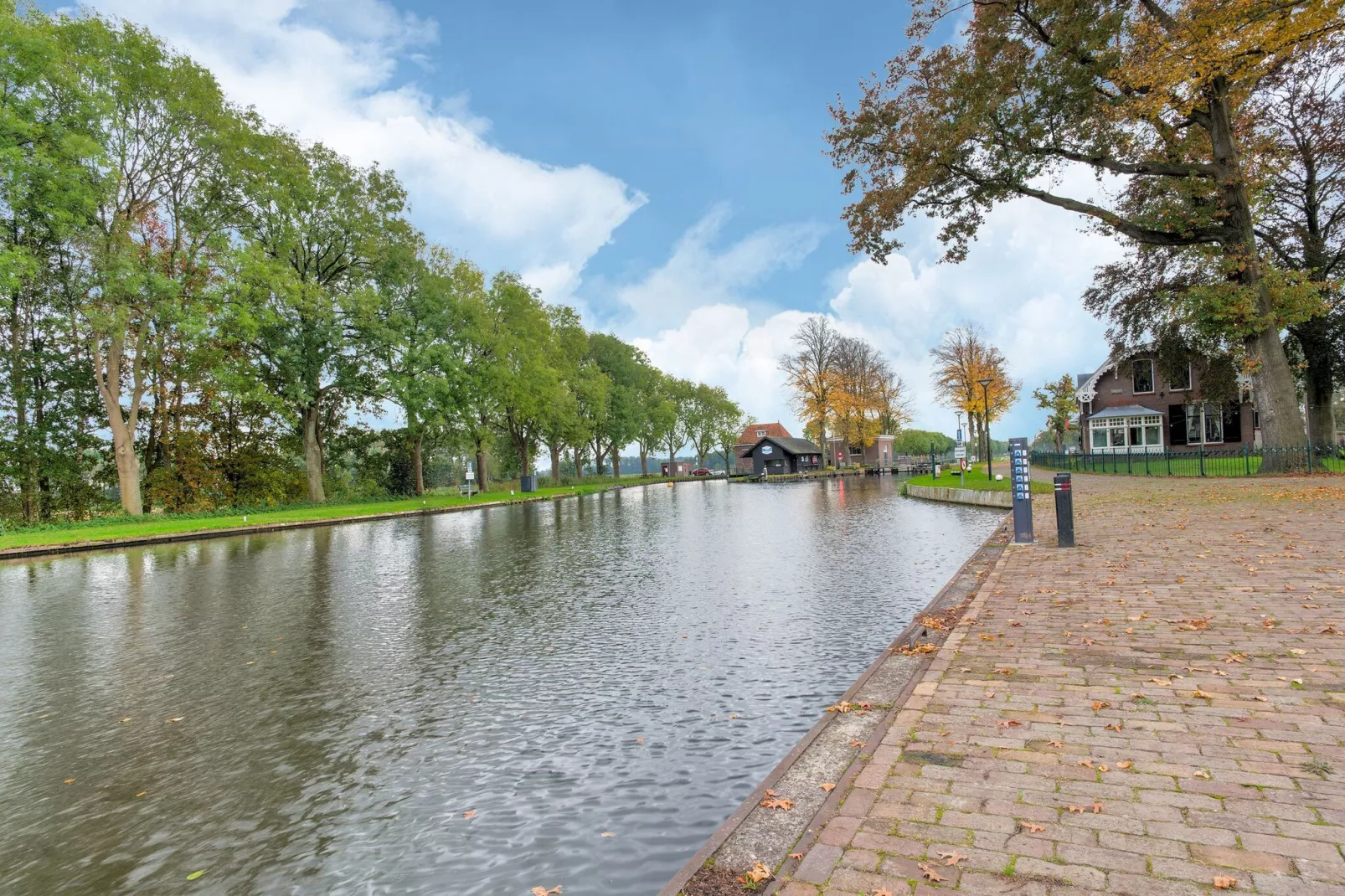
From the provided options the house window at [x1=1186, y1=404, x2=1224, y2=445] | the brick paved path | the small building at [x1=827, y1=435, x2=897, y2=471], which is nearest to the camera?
the brick paved path

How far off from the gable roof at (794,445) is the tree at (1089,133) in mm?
53817

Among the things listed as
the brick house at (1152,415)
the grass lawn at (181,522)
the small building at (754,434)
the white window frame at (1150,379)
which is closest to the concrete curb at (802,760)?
the grass lawn at (181,522)

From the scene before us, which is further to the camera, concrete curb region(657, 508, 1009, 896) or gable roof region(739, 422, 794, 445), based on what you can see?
gable roof region(739, 422, 794, 445)

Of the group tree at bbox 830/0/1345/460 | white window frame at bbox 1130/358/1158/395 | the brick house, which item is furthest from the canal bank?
white window frame at bbox 1130/358/1158/395

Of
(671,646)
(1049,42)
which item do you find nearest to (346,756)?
(671,646)

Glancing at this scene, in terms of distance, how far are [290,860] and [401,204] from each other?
4034cm

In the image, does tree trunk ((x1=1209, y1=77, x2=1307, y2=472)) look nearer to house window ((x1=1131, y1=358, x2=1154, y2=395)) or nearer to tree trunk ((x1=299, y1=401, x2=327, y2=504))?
house window ((x1=1131, y1=358, x2=1154, y2=395))

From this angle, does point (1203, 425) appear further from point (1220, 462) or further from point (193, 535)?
point (193, 535)

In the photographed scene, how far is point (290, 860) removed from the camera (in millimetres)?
3590

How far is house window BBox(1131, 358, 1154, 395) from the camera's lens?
46300mm

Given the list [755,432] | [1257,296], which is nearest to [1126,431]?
[1257,296]

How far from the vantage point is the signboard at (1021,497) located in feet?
40.8

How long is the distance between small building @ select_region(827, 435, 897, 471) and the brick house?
2960 centimetres

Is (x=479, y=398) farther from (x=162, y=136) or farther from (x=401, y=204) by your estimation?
(x=162, y=136)
